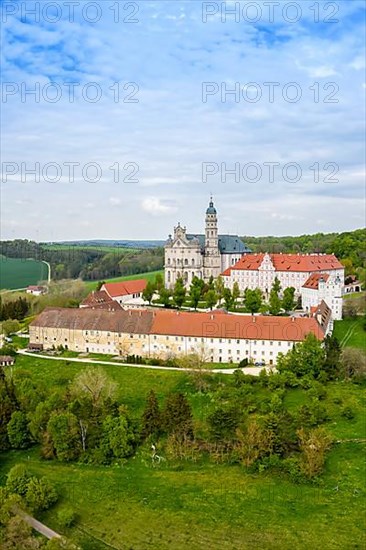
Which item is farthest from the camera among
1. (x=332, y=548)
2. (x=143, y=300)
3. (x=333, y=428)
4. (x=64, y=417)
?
(x=143, y=300)

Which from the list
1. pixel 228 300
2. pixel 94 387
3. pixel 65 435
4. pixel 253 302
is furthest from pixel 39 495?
pixel 228 300

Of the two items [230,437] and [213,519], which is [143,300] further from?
[213,519]

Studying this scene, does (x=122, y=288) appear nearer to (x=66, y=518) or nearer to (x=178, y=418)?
(x=178, y=418)

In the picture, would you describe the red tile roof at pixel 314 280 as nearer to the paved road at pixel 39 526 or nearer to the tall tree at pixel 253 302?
the tall tree at pixel 253 302

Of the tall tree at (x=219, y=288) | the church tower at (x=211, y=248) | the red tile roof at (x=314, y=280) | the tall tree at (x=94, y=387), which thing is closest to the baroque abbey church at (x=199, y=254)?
the church tower at (x=211, y=248)

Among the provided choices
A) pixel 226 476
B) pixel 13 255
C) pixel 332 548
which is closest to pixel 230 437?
pixel 226 476

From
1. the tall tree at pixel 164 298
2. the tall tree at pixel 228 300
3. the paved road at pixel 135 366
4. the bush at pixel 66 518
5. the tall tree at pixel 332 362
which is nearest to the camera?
the bush at pixel 66 518
